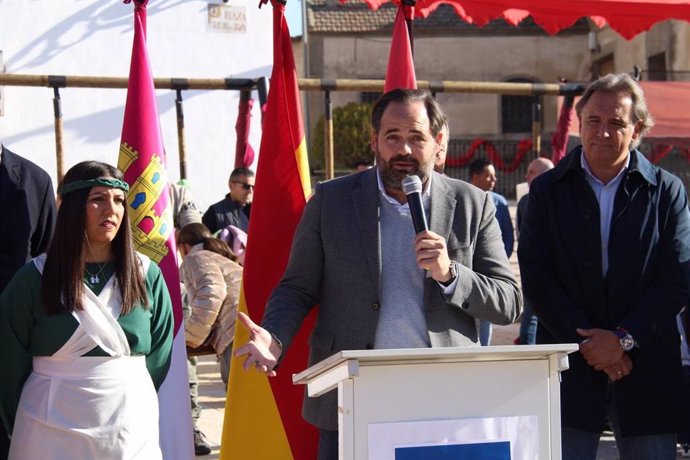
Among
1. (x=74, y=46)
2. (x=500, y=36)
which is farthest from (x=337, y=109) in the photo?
(x=74, y=46)

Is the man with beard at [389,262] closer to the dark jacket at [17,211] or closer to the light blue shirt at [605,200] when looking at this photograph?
the light blue shirt at [605,200]

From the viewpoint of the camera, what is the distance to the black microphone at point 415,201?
11.1 ft

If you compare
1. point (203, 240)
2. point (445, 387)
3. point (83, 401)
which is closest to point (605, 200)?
point (445, 387)

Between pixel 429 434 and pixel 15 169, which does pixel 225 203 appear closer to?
pixel 15 169

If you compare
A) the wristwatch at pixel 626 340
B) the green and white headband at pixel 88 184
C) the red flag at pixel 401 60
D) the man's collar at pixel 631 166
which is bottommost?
the wristwatch at pixel 626 340

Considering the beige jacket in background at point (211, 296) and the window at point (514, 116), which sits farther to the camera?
the window at point (514, 116)

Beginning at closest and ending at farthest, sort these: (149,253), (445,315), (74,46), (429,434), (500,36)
Result: (429,434) < (445,315) < (149,253) < (74,46) < (500,36)

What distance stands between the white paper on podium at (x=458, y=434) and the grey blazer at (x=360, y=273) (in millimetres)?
633

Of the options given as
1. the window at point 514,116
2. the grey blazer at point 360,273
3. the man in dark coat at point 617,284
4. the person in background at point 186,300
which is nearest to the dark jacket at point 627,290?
the man in dark coat at point 617,284

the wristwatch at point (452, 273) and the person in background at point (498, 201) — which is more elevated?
the person in background at point (498, 201)

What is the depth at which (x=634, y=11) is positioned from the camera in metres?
8.01

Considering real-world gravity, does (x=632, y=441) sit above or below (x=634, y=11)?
below

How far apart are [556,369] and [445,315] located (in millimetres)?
667

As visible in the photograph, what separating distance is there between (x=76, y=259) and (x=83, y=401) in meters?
0.52
